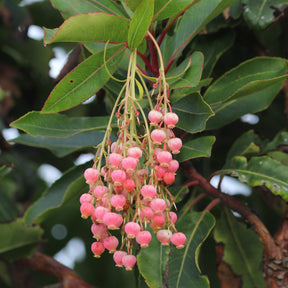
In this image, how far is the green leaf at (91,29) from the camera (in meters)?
0.79

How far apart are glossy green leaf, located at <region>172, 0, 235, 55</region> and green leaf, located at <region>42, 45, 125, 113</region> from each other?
0.79 feet

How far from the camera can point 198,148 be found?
1006 mm

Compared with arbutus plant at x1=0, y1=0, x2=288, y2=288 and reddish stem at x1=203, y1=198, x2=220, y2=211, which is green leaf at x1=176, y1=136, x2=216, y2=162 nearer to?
arbutus plant at x1=0, y1=0, x2=288, y2=288

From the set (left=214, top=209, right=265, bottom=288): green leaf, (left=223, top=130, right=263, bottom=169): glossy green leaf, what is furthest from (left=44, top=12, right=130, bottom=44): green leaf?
(left=214, top=209, right=265, bottom=288): green leaf

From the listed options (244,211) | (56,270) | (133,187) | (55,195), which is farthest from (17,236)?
(133,187)

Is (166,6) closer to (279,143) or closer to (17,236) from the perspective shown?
(279,143)

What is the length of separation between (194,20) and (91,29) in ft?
1.15

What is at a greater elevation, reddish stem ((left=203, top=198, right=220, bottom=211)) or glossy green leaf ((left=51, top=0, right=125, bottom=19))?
glossy green leaf ((left=51, top=0, right=125, bottom=19))

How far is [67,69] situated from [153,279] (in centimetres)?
74

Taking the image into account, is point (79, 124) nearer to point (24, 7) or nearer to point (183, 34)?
point (183, 34)

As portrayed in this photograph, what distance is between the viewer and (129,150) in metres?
0.73

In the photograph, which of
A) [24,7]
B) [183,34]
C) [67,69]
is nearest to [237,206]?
[183,34]

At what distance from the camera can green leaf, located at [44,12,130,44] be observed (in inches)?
30.9

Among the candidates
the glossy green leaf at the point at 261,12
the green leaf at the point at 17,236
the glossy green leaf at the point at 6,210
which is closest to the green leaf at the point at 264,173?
the glossy green leaf at the point at 261,12
